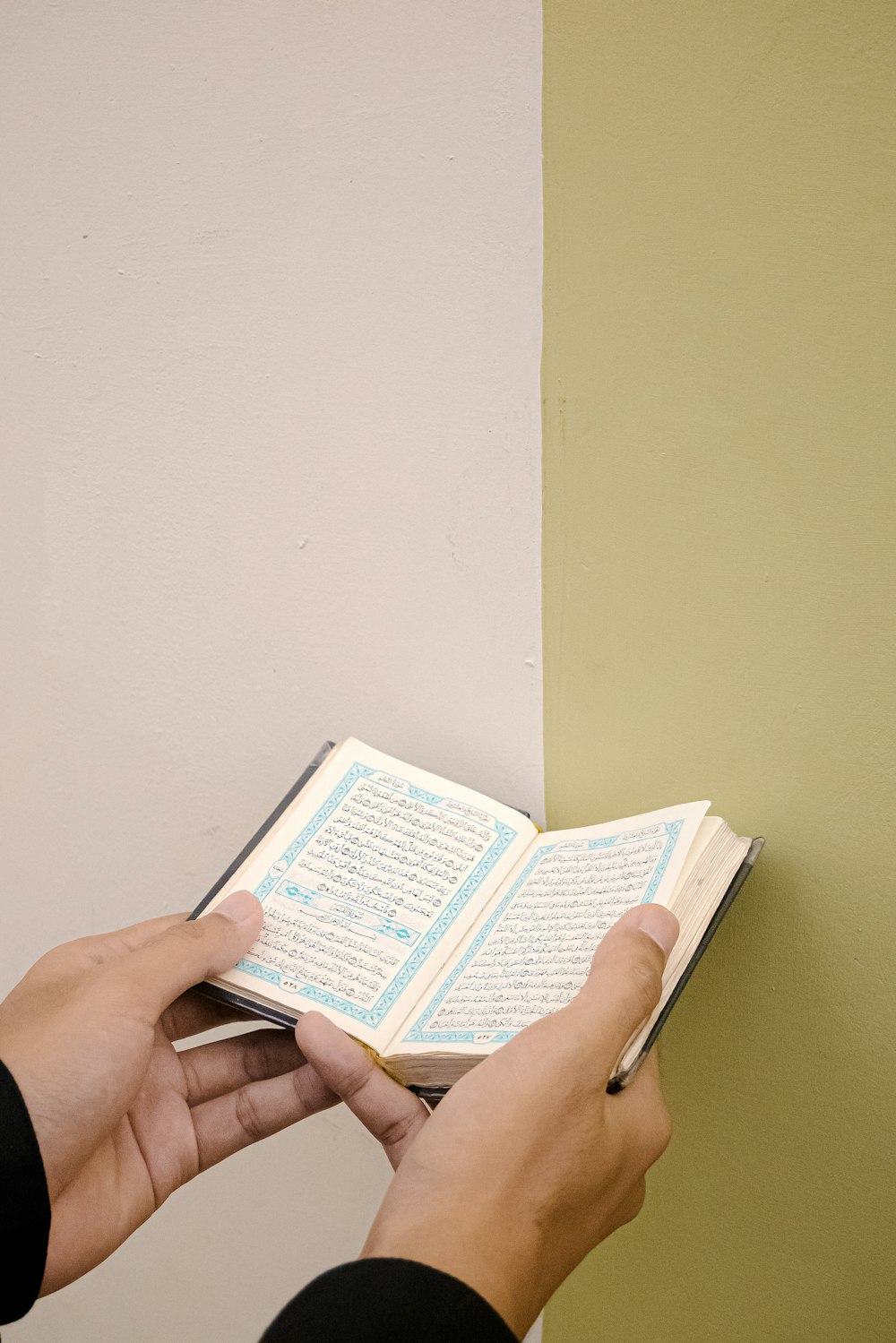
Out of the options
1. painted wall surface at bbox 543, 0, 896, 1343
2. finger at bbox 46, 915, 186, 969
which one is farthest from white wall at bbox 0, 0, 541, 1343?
finger at bbox 46, 915, 186, 969

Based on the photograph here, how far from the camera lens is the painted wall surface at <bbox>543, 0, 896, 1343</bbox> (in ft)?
2.22

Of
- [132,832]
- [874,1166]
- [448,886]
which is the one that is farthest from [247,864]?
[874,1166]

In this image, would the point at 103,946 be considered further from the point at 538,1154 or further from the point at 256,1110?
the point at 538,1154

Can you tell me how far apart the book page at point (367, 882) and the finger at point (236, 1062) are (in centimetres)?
13

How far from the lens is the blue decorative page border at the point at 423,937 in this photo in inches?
29.7

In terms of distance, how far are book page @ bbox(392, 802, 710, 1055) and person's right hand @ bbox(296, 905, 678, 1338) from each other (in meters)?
0.07

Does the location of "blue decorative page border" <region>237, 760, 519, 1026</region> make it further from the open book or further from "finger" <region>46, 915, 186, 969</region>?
"finger" <region>46, 915, 186, 969</region>

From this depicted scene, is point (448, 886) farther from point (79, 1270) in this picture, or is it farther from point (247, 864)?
point (79, 1270)

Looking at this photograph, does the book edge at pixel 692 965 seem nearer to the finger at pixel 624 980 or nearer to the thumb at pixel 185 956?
the finger at pixel 624 980

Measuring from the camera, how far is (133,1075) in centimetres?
74

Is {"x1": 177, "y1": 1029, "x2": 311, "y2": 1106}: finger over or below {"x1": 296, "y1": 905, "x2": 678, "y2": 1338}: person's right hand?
below

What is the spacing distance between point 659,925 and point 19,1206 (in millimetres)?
472

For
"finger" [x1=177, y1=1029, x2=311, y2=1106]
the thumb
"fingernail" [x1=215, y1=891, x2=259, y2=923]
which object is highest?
"fingernail" [x1=215, y1=891, x2=259, y2=923]

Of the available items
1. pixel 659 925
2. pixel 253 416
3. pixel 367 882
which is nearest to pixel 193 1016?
pixel 367 882
